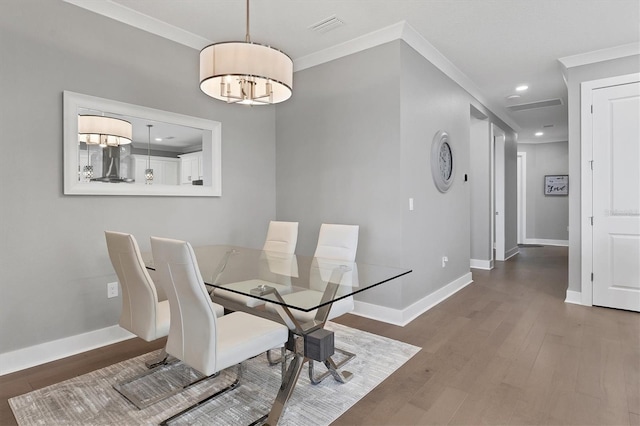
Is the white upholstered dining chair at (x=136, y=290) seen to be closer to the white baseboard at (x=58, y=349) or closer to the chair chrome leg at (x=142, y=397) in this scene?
the chair chrome leg at (x=142, y=397)

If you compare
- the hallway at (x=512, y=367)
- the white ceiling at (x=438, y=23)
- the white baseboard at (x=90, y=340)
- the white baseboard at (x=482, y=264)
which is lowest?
the hallway at (x=512, y=367)

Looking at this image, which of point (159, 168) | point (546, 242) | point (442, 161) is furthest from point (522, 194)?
point (159, 168)

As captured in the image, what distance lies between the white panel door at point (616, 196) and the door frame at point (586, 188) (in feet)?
0.12

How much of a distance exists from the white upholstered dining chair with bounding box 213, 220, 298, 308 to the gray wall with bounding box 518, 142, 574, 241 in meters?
8.44

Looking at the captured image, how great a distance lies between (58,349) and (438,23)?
13.5 ft

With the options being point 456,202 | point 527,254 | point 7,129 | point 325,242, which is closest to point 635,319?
point 456,202

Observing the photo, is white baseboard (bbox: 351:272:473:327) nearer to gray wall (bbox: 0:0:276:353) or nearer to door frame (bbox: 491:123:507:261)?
gray wall (bbox: 0:0:276:353)

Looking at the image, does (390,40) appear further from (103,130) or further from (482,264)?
(482,264)

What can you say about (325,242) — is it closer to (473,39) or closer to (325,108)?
(325,108)

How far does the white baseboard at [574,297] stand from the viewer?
3.95 meters

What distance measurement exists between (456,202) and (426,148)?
1120 mm

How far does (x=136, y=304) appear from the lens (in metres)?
2.10

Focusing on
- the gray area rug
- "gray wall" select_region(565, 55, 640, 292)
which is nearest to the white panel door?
"gray wall" select_region(565, 55, 640, 292)

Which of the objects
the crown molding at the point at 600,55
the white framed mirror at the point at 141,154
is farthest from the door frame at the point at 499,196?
the white framed mirror at the point at 141,154
